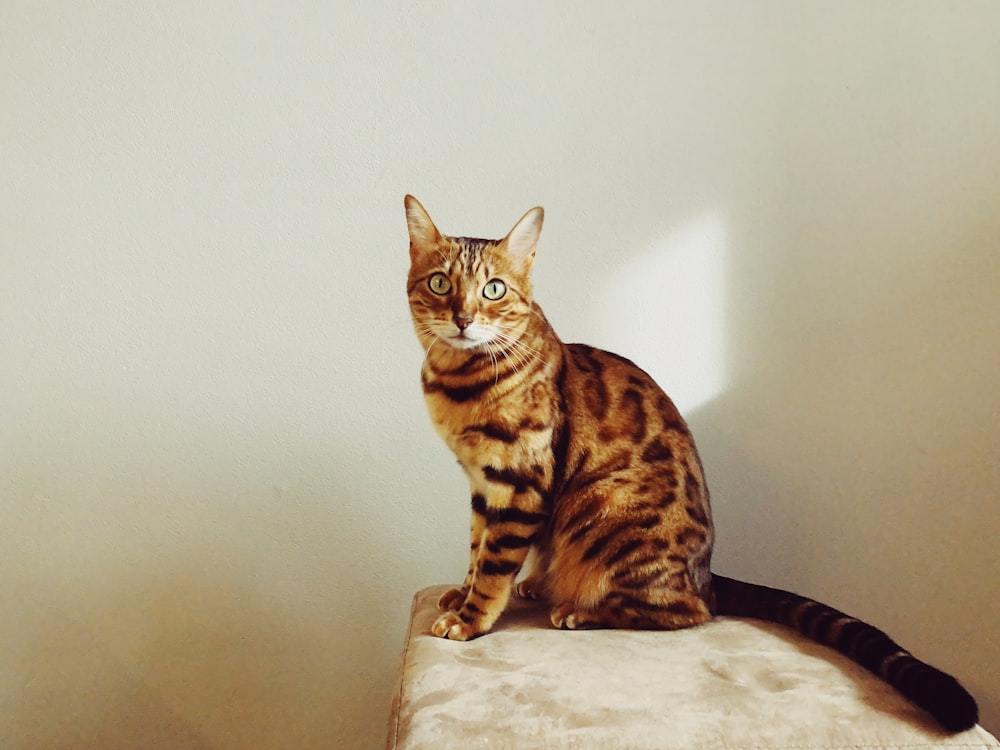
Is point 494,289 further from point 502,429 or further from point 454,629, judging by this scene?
point 454,629

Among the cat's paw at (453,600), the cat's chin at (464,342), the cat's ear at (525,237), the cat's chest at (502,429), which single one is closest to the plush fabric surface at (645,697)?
the cat's paw at (453,600)

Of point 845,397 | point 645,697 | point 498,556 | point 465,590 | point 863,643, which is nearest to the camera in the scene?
point 645,697

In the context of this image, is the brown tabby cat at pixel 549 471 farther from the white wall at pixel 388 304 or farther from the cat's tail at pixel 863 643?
the white wall at pixel 388 304

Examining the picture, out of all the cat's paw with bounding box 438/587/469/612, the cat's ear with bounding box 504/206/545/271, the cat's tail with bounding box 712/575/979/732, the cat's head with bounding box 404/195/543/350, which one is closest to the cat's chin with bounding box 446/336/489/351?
the cat's head with bounding box 404/195/543/350

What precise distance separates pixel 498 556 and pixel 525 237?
0.55 m

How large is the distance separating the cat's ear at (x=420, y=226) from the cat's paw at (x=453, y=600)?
0.62 meters

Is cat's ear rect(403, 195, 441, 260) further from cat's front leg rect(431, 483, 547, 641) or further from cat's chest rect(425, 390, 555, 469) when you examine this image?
cat's front leg rect(431, 483, 547, 641)

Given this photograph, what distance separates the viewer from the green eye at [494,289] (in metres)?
1.21

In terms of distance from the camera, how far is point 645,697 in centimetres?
91

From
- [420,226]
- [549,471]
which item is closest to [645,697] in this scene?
[549,471]

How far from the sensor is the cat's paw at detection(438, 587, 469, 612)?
4.10ft

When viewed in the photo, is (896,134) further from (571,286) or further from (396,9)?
(396,9)

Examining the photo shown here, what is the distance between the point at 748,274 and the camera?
1606 millimetres

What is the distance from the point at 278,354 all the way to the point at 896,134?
4.72ft
